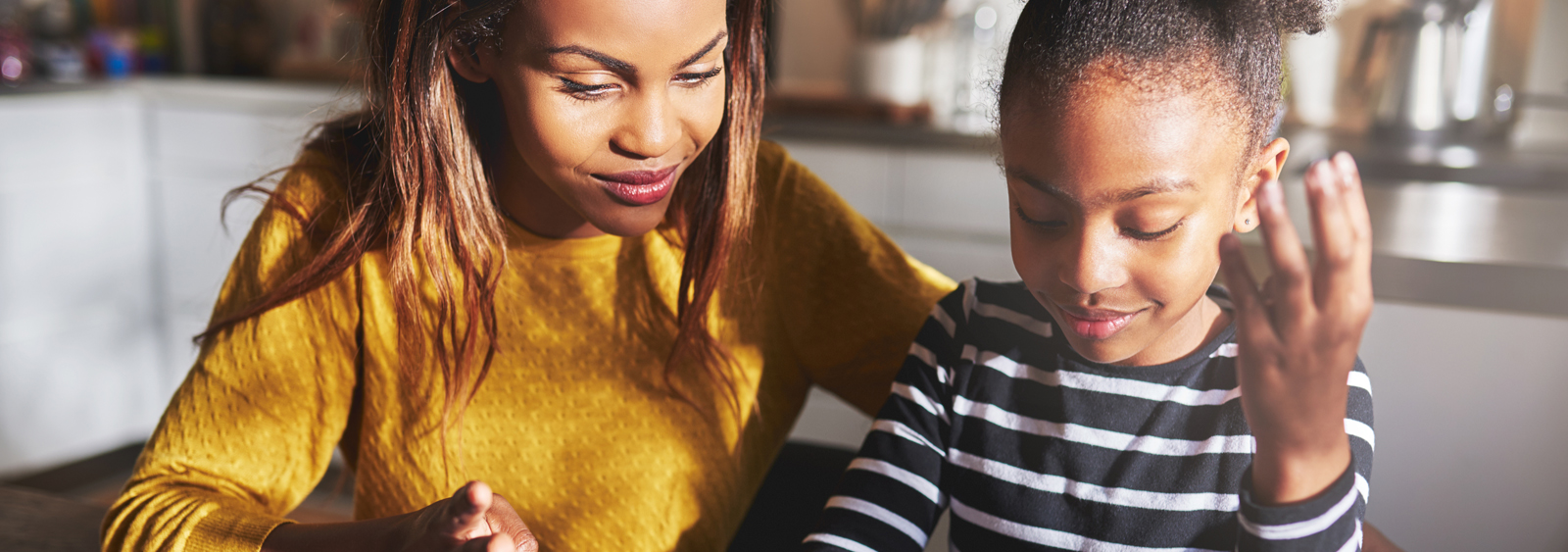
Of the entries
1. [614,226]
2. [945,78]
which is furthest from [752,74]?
[945,78]

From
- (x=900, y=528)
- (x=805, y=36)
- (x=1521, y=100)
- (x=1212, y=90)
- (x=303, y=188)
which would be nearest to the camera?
(x=1212, y=90)

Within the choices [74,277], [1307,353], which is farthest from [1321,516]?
[74,277]

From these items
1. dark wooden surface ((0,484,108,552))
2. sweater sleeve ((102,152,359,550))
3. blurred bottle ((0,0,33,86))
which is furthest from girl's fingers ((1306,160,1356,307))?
blurred bottle ((0,0,33,86))

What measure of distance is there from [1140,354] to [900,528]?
132mm

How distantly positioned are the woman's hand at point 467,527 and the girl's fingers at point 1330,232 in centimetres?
25

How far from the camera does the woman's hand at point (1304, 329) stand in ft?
0.85

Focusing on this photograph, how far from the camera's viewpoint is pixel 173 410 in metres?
0.51

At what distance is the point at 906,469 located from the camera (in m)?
0.44

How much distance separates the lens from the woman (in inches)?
17.7

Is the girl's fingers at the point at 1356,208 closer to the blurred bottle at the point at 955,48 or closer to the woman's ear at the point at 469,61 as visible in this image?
the woman's ear at the point at 469,61

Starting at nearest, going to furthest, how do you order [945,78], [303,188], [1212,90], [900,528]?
[1212,90]
[900,528]
[303,188]
[945,78]

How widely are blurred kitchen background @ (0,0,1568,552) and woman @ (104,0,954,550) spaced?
0.04 m

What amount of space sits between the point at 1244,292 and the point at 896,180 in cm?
63

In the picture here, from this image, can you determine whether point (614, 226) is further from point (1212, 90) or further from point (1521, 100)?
point (1521, 100)
